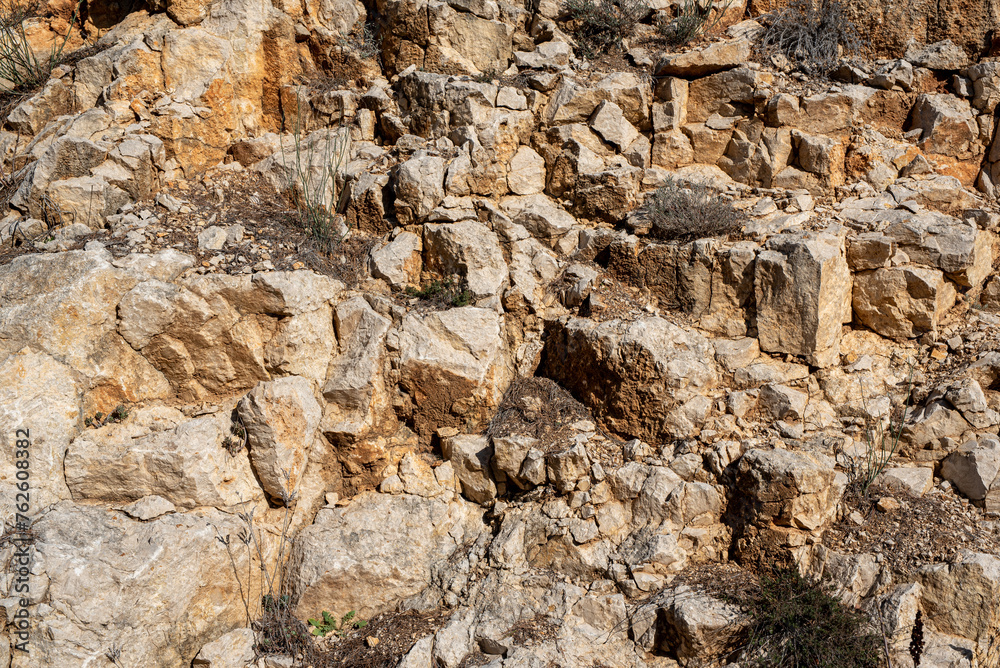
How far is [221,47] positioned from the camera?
18.7 feet

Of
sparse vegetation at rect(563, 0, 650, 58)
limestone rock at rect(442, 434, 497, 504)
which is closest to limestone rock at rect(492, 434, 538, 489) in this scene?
limestone rock at rect(442, 434, 497, 504)

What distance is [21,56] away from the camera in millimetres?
5699

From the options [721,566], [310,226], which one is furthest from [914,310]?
[310,226]

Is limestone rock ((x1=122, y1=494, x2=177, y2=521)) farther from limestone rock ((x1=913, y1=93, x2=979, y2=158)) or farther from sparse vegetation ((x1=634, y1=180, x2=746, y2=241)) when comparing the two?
limestone rock ((x1=913, y1=93, x2=979, y2=158))

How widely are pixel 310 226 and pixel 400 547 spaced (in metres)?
2.50

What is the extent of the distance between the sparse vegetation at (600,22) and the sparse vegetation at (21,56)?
180 inches

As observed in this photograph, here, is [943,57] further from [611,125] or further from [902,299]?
[611,125]

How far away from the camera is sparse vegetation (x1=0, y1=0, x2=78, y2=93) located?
568 centimetres

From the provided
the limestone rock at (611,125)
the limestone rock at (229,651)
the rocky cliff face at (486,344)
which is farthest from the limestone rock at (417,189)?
the limestone rock at (229,651)

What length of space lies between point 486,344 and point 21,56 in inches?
193

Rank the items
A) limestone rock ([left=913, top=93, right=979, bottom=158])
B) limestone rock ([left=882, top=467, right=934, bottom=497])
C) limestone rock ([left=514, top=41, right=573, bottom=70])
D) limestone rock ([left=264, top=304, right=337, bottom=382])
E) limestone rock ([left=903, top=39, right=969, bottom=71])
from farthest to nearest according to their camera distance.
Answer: limestone rock ([left=514, top=41, right=573, bottom=70]), limestone rock ([left=903, top=39, right=969, bottom=71]), limestone rock ([left=913, top=93, right=979, bottom=158]), limestone rock ([left=264, top=304, right=337, bottom=382]), limestone rock ([left=882, top=467, right=934, bottom=497])

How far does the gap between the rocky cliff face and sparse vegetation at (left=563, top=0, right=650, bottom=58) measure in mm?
351

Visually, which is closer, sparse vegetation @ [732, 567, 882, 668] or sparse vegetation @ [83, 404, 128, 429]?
sparse vegetation @ [732, 567, 882, 668]

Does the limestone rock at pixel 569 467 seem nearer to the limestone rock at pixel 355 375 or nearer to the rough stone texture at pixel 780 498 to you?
the rough stone texture at pixel 780 498
